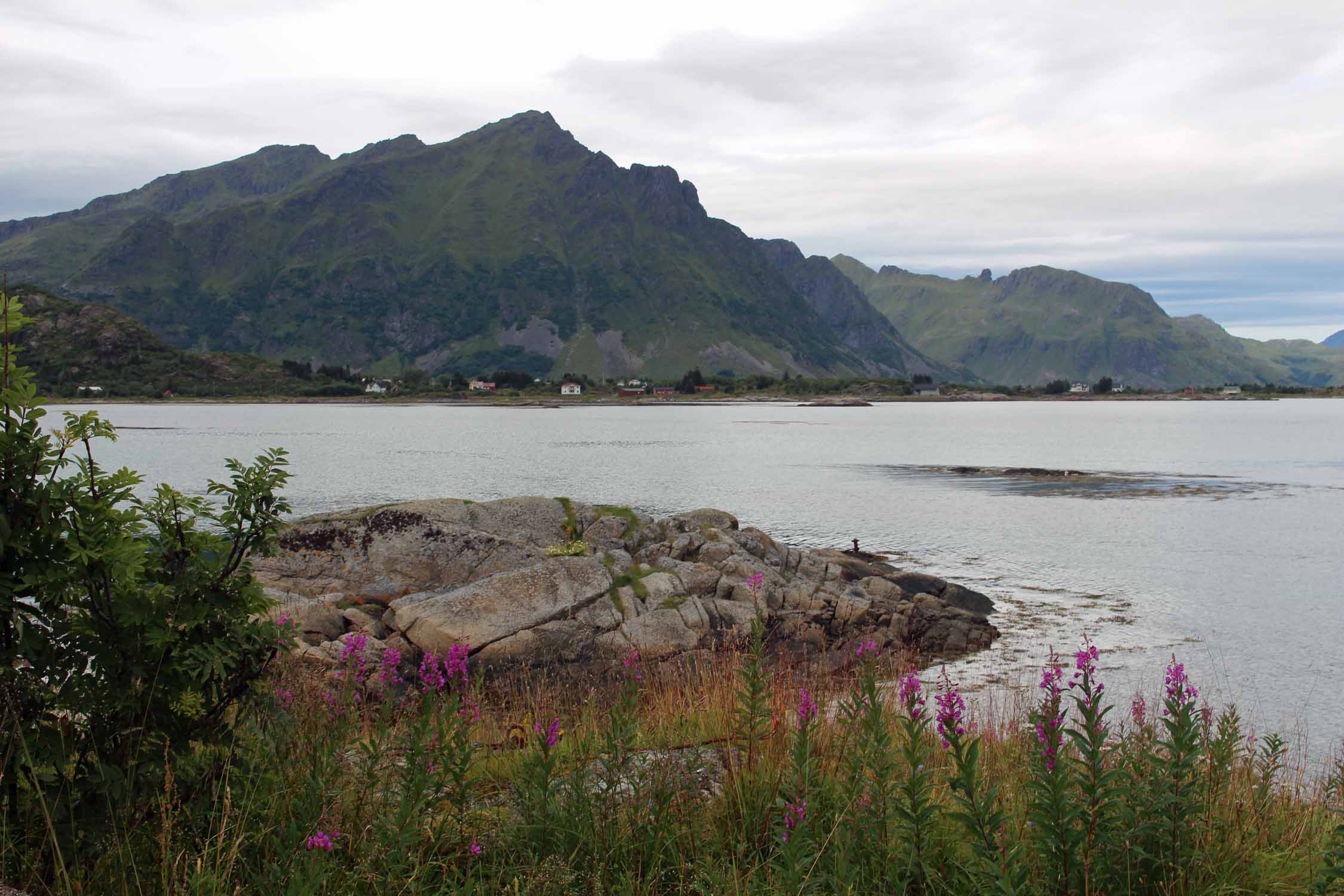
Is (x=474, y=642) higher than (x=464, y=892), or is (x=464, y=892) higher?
(x=464, y=892)

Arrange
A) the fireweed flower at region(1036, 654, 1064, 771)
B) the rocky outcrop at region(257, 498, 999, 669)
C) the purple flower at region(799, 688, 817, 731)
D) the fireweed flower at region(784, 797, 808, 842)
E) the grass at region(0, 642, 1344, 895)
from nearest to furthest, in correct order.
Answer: the fireweed flower at region(1036, 654, 1064, 771) < the grass at region(0, 642, 1344, 895) < the fireweed flower at region(784, 797, 808, 842) < the purple flower at region(799, 688, 817, 731) < the rocky outcrop at region(257, 498, 999, 669)

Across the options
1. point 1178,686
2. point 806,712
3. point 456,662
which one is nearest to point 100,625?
point 456,662

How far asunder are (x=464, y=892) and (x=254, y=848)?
4.91ft

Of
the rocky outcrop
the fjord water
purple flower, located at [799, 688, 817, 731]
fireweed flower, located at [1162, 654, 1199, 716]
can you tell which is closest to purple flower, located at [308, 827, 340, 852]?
purple flower, located at [799, 688, 817, 731]

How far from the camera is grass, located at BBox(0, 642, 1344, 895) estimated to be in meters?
4.75

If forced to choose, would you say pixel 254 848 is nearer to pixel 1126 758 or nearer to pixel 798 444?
pixel 1126 758

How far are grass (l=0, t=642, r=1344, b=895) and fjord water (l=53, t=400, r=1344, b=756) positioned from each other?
37.1 feet

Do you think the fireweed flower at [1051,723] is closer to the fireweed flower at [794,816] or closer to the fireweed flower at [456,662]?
the fireweed flower at [794,816]

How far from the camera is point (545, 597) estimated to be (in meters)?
17.6

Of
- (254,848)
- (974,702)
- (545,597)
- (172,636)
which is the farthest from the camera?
(545,597)

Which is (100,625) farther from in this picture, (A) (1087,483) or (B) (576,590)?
(A) (1087,483)

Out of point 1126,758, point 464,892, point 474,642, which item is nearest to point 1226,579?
point 474,642

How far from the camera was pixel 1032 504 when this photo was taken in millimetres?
52594

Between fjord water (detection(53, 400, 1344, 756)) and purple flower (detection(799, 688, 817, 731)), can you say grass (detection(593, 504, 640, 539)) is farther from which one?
purple flower (detection(799, 688, 817, 731))
